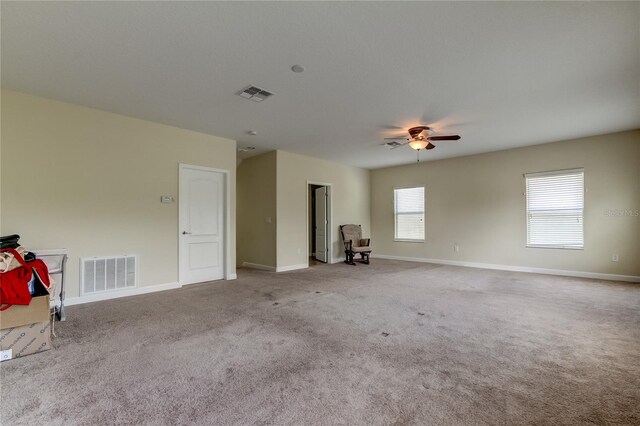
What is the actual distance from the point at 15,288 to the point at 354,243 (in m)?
6.44

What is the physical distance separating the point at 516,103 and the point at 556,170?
2.83 meters

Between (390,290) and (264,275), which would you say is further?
(264,275)

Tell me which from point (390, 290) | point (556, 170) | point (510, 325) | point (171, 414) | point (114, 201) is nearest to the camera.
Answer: point (171, 414)

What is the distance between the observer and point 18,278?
2439 mm

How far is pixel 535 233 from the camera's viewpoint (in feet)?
19.8

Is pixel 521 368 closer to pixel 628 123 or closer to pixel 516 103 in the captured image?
pixel 516 103

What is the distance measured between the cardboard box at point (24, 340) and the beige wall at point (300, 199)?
4030mm

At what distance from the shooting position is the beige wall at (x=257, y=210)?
638cm

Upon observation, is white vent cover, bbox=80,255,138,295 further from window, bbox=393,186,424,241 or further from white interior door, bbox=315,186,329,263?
window, bbox=393,186,424,241

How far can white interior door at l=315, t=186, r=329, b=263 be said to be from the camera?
763 cm

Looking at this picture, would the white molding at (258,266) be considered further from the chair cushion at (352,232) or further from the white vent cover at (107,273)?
the white vent cover at (107,273)

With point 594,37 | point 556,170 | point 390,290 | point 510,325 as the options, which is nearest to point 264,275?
point 390,290

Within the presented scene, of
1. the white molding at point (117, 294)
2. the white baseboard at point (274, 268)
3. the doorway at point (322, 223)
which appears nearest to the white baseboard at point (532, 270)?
the doorway at point (322, 223)

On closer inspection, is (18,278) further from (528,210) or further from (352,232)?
(528,210)
